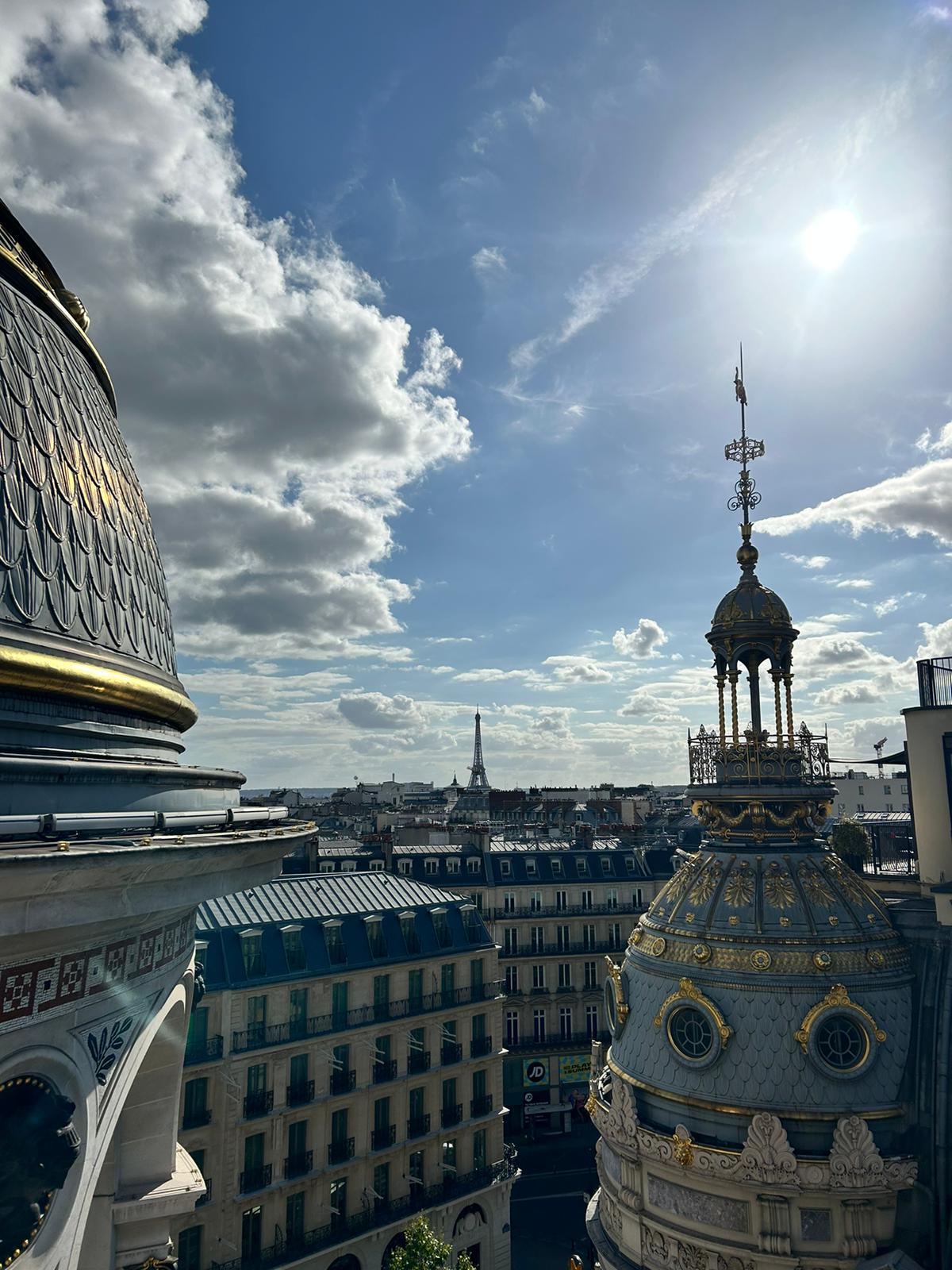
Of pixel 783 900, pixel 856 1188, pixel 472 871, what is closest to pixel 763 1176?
pixel 856 1188

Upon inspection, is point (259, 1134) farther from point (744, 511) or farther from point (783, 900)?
point (744, 511)

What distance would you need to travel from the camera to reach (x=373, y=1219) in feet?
129

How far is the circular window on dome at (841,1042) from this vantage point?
76.3 ft

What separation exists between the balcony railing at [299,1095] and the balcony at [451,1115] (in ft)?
28.3

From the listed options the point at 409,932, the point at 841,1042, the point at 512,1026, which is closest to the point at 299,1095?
the point at 409,932

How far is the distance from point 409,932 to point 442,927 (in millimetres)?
2355

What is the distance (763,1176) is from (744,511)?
22816mm

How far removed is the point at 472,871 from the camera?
66062 mm

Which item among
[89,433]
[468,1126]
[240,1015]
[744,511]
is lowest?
[468,1126]

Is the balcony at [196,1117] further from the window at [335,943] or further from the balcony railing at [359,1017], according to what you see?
the window at [335,943]

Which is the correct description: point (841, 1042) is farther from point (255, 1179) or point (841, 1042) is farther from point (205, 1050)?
point (255, 1179)

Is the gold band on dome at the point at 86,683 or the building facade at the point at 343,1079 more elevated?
the gold band on dome at the point at 86,683

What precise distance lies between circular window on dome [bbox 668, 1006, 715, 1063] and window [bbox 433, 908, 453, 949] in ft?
76.7

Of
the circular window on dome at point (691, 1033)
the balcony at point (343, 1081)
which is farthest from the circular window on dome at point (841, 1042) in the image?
the balcony at point (343, 1081)
